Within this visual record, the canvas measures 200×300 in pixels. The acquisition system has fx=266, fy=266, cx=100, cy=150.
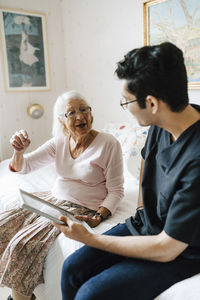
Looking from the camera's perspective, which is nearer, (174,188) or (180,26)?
(174,188)

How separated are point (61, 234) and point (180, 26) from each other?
5.10 ft

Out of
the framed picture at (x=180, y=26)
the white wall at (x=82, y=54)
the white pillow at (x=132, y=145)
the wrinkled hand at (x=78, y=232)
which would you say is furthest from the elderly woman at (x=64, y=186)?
the white wall at (x=82, y=54)

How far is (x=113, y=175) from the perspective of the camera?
1.39 metres

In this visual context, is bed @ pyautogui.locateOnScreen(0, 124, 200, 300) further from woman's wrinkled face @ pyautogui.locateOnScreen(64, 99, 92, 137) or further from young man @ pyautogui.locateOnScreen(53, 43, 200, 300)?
woman's wrinkled face @ pyautogui.locateOnScreen(64, 99, 92, 137)

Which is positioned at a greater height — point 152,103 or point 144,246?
point 152,103

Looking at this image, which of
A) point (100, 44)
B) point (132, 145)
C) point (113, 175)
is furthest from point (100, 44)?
point (113, 175)

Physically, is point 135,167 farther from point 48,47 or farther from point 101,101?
point 48,47

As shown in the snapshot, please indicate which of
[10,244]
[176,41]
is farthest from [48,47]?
[10,244]

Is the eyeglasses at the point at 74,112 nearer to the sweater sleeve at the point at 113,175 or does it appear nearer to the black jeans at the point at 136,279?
the sweater sleeve at the point at 113,175

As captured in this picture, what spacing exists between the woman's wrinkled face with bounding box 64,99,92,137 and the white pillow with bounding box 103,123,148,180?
572 millimetres

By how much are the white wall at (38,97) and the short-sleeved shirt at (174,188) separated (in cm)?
201

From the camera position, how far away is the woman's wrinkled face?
143cm

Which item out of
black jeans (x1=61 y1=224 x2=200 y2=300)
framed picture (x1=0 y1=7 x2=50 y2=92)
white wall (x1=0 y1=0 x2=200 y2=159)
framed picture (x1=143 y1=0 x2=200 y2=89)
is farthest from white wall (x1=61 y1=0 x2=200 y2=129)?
black jeans (x1=61 y1=224 x2=200 y2=300)

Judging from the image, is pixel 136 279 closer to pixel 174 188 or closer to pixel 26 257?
pixel 174 188
